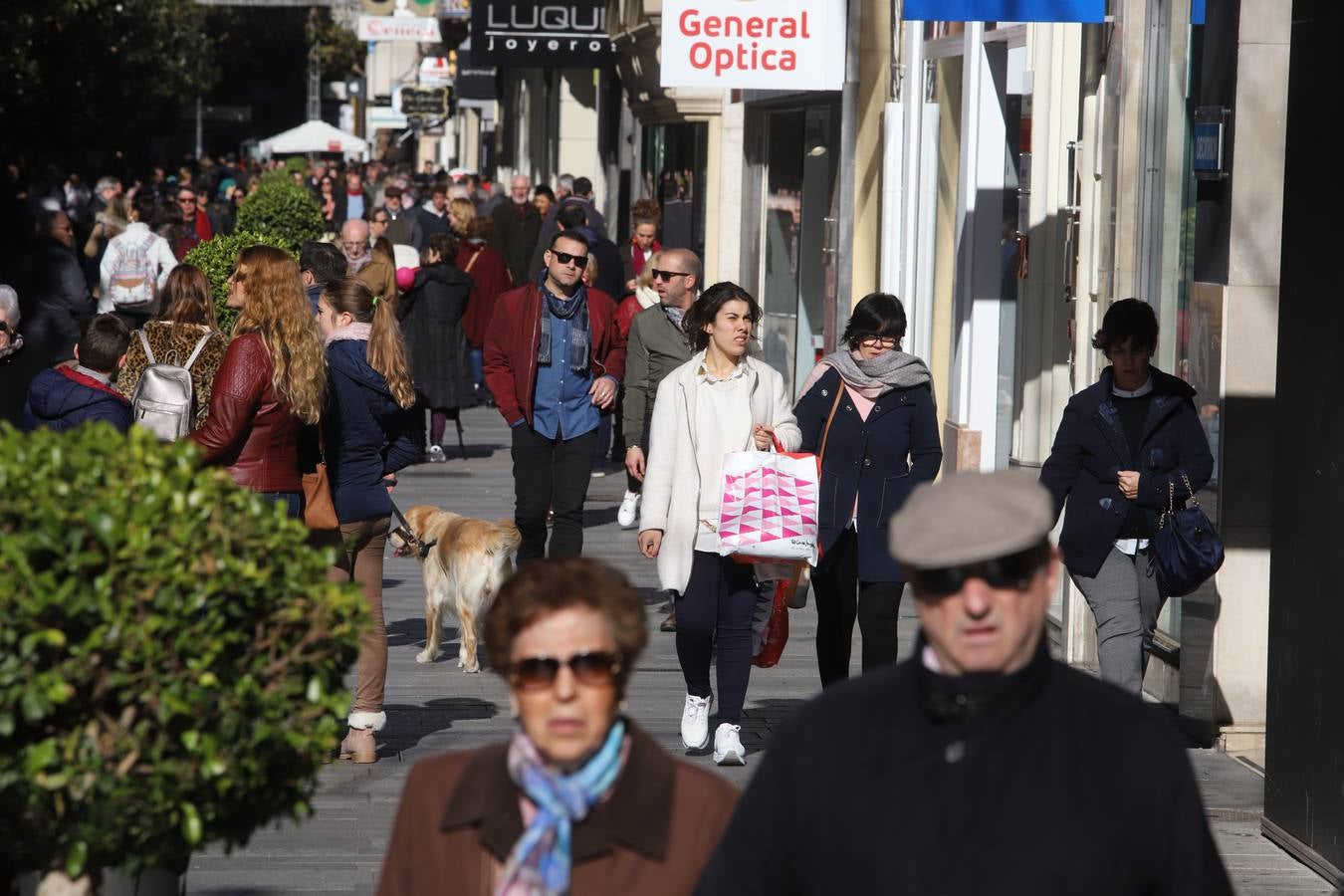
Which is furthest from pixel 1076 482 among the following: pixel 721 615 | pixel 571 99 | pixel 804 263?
pixel 571 99

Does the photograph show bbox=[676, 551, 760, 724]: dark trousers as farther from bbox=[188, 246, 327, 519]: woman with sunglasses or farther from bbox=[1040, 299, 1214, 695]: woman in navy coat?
bbox=[188, 246, 327, 519]: woman with sunglasses

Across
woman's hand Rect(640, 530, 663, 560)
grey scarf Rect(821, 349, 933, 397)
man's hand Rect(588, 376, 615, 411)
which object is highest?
grey scarf Rect(821, 349, 933, 397)

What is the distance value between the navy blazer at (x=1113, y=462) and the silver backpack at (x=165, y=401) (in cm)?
310

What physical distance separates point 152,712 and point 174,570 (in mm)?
251

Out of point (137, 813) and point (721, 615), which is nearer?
point (137, 813)

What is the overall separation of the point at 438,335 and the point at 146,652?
1372 cm

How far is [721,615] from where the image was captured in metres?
7.95

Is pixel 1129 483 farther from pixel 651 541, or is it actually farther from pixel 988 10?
pixel 988 10

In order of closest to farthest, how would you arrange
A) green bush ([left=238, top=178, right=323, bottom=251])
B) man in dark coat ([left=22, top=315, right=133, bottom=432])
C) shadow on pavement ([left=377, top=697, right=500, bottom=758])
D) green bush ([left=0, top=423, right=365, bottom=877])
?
green bush ([left=0, top=423, right=365, bottom=877]) < man in dark coat ([left=22, top=315, right=133, bottom=432]) < shadow on pavement ([left=377, top=697, right=500, bottom=758]) < green bush ([left=238, top=178, right=323, bottom=251])

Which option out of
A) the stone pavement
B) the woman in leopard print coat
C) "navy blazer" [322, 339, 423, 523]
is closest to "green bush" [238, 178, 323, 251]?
the stone pavement

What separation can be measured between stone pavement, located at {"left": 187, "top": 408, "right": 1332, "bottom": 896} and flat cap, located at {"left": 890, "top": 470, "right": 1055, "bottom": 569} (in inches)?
58.6

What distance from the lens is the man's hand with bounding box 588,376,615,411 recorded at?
9.91 metres

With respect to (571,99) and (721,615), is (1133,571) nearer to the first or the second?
(721,615)

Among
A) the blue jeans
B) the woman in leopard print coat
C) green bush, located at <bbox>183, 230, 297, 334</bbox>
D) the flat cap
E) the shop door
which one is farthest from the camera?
the shop door
